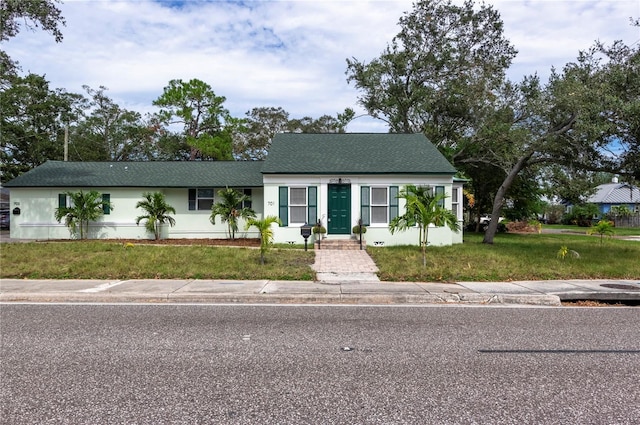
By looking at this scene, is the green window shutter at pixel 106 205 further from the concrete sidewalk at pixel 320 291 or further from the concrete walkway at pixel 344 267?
the concrete walkway at pixel 344 267

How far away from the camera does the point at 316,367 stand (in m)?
4.48

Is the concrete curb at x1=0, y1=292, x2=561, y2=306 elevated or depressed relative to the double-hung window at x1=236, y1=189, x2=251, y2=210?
depressed

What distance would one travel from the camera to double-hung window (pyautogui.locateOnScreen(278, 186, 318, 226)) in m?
18.2

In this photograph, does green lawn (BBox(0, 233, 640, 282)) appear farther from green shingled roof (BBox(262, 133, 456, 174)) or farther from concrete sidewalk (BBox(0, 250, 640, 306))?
green shingled roof (BBox(262, 133, 456, 174))

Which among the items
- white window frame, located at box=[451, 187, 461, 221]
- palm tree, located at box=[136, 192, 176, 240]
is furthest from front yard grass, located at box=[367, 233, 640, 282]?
palm tree, located at box=[136, 192, 176, 240]

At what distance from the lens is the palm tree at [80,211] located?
741 inches

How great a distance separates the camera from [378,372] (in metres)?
4.36

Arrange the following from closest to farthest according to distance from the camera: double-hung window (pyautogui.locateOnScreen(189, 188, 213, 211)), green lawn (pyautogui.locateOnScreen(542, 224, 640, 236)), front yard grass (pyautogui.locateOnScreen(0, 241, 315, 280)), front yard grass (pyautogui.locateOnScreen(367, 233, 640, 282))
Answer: front yard grass (pyautogui.locateOnScreen(0, 241, 315, 280))
front yard grass (pyautogui.locateOnScreen(367, 233, 640, 282))
double-hung window (pyautogui.locateOnScreen(189, 188, 213, 211))
green lawn (pyautogui.locateOnScreen(542, 224, 640, 236))

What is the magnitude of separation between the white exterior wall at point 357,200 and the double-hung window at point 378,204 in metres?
0.18

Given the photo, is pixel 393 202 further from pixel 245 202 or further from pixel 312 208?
pixel 245 202

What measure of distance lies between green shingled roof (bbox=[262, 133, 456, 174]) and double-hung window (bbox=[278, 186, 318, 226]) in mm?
915

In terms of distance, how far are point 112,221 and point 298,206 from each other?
9662 millimetres

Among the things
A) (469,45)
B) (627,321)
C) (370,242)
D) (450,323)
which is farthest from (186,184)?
(469,45)

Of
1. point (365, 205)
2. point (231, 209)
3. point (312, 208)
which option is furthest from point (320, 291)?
point (231, 209)
